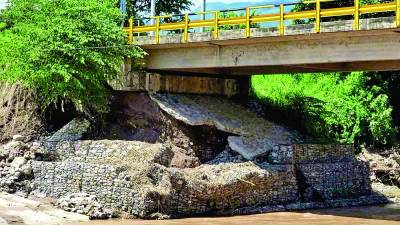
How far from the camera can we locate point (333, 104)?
154 ft

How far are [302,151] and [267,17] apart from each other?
7279mm

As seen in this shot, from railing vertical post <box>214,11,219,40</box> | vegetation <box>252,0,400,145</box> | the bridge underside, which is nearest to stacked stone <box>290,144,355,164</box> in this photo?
vegetation <box>252,0,400,145</box>

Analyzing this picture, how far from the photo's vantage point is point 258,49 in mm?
34844

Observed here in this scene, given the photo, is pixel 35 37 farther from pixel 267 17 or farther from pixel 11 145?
pixel 267 17

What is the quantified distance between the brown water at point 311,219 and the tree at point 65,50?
9.14 metres

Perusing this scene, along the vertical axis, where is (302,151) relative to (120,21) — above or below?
below

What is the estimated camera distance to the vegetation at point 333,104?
141 feet

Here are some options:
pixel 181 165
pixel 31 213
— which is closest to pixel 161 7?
pixel 181 165

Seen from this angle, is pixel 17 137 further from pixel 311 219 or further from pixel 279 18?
pixel 311 219

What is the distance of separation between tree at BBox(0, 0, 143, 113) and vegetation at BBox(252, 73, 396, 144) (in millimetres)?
10307

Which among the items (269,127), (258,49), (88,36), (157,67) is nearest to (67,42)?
(88,36)

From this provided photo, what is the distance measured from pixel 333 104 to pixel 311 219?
16.6 metres

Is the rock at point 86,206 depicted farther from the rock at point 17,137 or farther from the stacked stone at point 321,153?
the stacked stone at point 321,153

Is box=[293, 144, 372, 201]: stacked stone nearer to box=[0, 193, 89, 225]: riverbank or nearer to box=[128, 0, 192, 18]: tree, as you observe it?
box=[0, 193, 89, 225]: riverbank
